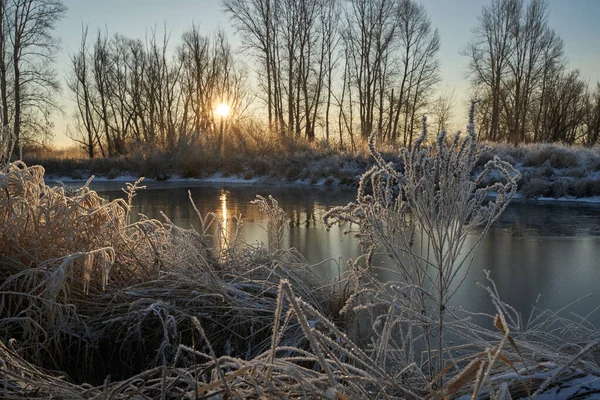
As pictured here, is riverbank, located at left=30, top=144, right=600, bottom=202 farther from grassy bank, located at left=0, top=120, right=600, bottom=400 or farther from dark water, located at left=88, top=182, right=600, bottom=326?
grassy bank, located at left=0, top=120, right=600, bottom=400

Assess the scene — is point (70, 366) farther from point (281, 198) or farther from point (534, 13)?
point (534, 13)

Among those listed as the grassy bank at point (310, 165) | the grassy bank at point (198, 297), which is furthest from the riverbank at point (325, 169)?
the grassy bank at point (198, 297)

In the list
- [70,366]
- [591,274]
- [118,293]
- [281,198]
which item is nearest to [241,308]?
[118,293]

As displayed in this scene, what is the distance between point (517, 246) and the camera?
5.57 m

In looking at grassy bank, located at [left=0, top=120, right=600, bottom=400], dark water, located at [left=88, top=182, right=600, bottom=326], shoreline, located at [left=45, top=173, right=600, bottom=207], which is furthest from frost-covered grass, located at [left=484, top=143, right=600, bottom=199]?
grassy bank, located at [left=0, top=120, right=600, bottom=400]

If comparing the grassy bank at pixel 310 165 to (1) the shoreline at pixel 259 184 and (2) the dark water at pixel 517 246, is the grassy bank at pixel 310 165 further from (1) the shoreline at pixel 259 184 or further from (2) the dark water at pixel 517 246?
(2) the dark water at pixel 517 246

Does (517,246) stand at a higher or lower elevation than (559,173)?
lower

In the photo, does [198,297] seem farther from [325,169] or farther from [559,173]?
[325,169]

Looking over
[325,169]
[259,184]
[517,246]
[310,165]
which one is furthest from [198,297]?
[259,184]

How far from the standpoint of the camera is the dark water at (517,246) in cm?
368

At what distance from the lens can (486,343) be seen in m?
2.00

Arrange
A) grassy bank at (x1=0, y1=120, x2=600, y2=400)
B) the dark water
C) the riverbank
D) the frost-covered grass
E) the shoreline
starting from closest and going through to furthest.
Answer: grassy bank at (x1=0, y1=120, x2=600, y2=400) < the dark water < the shoreline < the frost-covered grass < the riverbank

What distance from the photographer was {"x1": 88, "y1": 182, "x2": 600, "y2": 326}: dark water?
12.1 feet

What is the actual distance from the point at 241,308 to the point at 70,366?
0.86m
